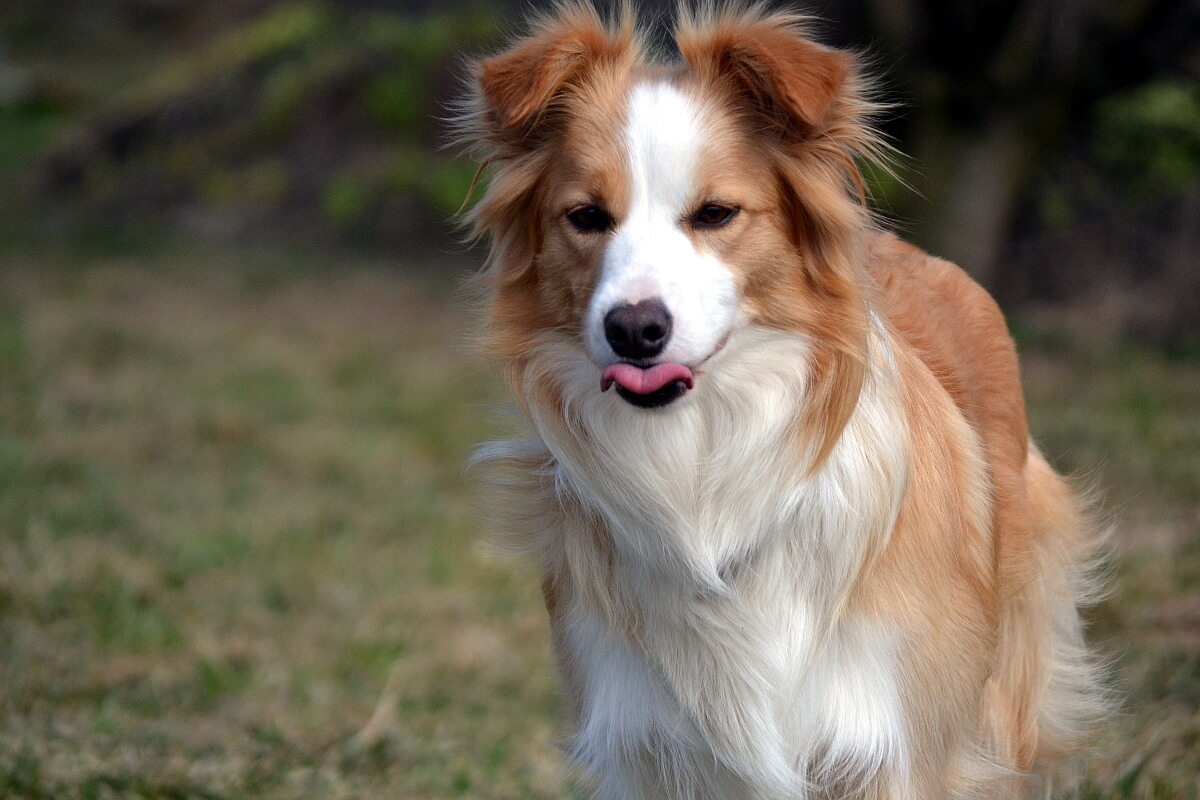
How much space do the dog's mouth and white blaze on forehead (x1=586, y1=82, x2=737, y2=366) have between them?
2cm

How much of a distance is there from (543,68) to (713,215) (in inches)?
21.3

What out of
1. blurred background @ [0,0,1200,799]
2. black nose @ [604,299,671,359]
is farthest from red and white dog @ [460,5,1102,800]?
blurred background @ [0,0,1200,799]

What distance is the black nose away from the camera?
9.67 ft

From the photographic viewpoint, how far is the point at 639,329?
116 inches

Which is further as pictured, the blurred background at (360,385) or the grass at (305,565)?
A: the blurred background at (360,385)

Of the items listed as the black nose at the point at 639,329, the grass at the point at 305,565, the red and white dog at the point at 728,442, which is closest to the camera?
the black nose at the point at 639,329

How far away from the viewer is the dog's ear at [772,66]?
10.3 feet

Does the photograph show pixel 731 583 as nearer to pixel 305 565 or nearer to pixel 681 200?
pixel 681 200

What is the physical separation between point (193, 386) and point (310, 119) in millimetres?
7530

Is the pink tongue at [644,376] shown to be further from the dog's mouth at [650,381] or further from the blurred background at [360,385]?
the blurred background at [360,385]

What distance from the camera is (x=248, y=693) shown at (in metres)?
5.43

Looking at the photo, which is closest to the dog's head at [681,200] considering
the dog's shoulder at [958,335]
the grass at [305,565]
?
the dog's shoulder at [958,335]

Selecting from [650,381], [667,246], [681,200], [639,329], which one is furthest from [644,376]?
[681,200]

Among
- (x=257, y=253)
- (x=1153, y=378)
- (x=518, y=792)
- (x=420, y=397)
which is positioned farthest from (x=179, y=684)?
(x=257, y=253)
